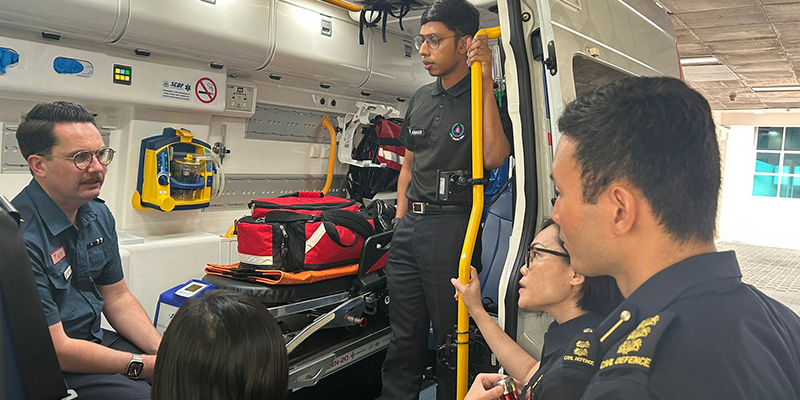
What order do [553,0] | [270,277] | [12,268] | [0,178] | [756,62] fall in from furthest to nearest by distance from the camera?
[756,62]
[0,178]
[270,277]
[553,0]
[12,268]

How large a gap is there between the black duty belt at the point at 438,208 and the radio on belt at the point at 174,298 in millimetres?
1257

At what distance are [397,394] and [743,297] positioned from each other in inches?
93.8

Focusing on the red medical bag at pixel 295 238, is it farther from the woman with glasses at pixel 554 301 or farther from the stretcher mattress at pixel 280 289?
the woman with glasses at pixel 554 301

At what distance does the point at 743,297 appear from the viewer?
33.6 inches

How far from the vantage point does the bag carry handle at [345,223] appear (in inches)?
136

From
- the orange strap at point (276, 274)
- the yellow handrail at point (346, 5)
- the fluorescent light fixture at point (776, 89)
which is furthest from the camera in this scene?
the fluorescent light fixture at point (776, 89)

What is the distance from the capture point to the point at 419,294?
9.82 ft

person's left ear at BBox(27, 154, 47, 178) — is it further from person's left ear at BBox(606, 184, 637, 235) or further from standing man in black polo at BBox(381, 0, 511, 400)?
person's left ear at BBox(606, 184, 637, 235)

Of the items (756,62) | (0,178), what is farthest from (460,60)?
(756,62)

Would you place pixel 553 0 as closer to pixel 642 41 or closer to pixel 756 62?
pixel 642 41

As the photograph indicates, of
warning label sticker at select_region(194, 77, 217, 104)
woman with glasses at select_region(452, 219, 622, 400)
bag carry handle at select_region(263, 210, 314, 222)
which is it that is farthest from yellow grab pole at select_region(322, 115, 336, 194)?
woman with glasses at select_region(452, 219, 622, 400)

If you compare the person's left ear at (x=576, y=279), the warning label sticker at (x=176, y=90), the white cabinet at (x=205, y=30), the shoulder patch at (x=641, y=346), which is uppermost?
the white cabinet at (x=205, y=30)

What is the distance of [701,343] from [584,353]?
0.65ft

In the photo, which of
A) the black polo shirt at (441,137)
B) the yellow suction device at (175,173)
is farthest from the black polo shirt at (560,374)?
the yellow suction device at (175,173)
